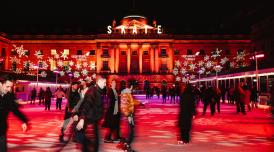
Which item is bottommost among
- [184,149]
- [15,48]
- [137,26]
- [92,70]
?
[184,149]

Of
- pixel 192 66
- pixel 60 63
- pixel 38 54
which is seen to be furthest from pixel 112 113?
pixel 38 54

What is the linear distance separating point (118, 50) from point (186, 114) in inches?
2821

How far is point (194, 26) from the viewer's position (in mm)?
93938

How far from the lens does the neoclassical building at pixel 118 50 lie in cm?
7912

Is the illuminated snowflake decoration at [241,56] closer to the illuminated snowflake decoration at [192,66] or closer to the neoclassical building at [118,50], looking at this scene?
the neoclassical building at [118,50]

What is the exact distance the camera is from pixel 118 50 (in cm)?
8044

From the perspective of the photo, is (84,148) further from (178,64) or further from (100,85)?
(178,64)

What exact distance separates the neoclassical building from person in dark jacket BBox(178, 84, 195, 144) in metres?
68.4

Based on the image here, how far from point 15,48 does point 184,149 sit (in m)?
78.9

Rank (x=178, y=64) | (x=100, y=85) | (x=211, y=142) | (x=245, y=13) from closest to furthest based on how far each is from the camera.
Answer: (x=100, y=85) → (x=211, y=142) → (x=245, y=13) → (x=178, y=64)

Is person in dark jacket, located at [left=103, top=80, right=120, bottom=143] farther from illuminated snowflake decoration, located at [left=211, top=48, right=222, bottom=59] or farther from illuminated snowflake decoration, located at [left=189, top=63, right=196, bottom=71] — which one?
illuminated snowflake decoration, located at [left=211, top=48, right=222, bottom=59]

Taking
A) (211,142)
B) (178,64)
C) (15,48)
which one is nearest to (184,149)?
(211,142)

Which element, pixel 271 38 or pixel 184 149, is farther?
pixel 271 38

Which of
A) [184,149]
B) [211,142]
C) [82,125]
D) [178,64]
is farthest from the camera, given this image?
[178,64]
